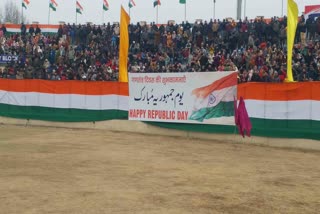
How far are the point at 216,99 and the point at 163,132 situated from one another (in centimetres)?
251

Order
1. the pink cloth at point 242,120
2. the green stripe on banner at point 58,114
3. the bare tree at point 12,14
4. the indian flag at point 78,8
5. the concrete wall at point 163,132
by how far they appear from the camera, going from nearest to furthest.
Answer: the concrete wall at point 163,132 < the pink cloth at point 242,120 < the green stripe on banner at point 58,114 < the indian flag at point 78,8 < the bare tree at point 12,14

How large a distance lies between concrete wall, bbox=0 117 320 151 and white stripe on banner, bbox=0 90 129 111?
0.68m

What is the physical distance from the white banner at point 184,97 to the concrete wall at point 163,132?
378 mm

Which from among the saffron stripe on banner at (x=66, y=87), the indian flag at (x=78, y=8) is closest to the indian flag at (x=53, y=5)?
the indian flag at (x=78, y=8)

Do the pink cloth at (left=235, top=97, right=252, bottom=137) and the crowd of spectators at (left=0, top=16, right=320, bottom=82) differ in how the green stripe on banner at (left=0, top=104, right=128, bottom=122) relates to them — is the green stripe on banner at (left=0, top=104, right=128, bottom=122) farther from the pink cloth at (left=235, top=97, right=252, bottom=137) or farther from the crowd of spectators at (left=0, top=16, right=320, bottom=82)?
the crowd of spectators at (left=0, top=16, right=320, bottom=82)

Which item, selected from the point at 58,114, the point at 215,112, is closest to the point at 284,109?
the point at 215,112

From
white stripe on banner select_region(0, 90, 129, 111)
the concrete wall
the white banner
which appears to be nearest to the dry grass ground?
the concrete wall

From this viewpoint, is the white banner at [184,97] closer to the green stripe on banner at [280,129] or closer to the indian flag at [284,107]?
the green stripe on banner at [280,129]

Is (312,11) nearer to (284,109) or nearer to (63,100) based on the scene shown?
(284,109)

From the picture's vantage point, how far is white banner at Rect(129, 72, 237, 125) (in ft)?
51.5

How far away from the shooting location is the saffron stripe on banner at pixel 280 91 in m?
14.1

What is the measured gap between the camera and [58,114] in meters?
20.0

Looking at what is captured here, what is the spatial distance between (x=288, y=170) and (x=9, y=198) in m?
6.13

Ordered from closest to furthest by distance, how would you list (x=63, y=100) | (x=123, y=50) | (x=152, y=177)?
(x=152, y=177) < (x=123, y=50) < (x=63, y=100)
